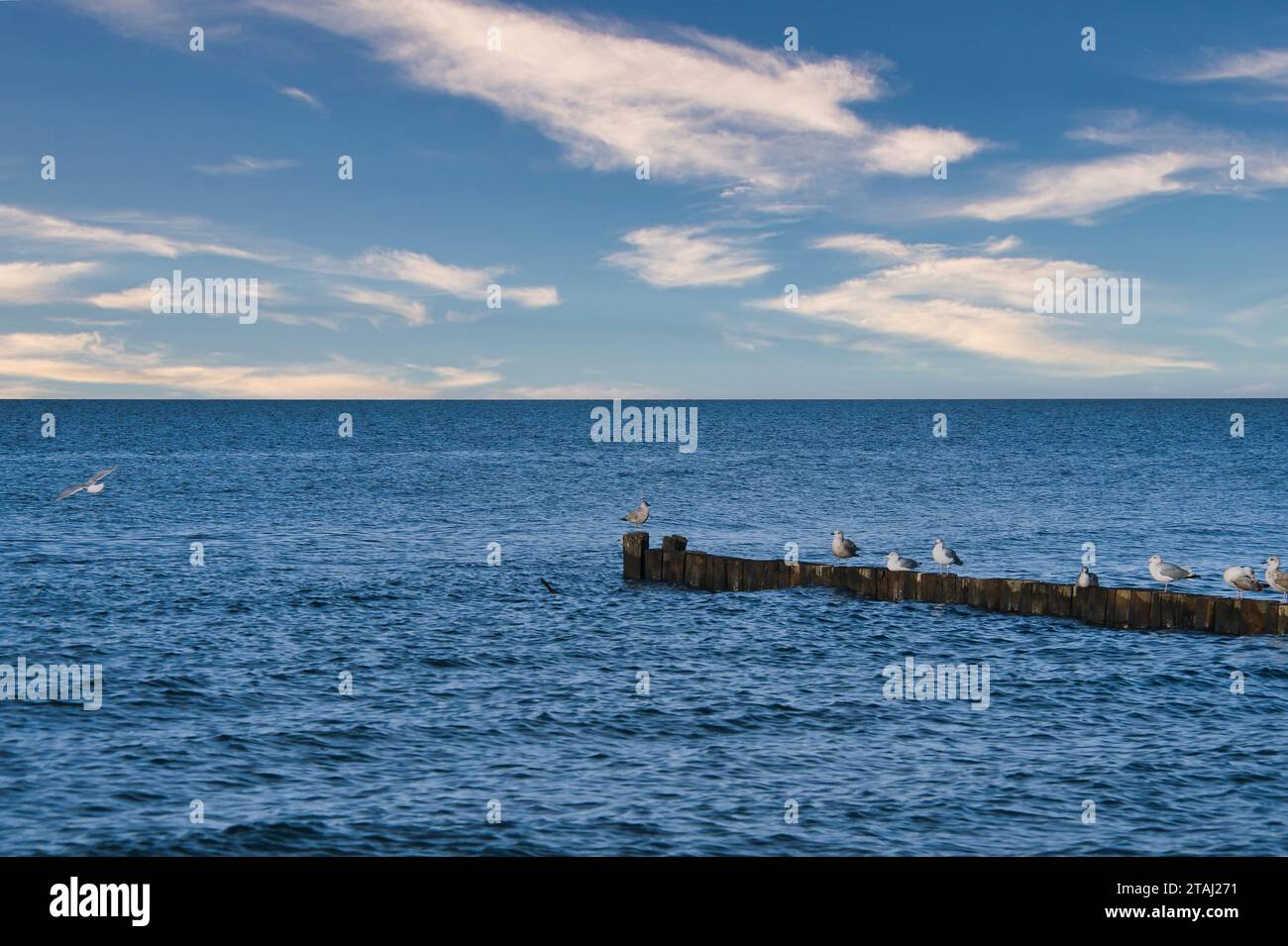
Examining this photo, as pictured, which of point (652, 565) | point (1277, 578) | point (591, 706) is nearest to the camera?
point (591, 706)

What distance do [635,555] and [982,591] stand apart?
38.6 feet

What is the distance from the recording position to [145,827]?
52.1 ft

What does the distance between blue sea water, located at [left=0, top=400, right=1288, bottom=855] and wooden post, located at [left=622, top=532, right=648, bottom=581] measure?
140 cm

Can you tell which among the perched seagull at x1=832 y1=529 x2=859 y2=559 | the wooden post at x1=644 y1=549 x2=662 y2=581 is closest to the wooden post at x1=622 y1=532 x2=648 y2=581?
the wooden post at x1=644 y1=549 x2=662 y2=581

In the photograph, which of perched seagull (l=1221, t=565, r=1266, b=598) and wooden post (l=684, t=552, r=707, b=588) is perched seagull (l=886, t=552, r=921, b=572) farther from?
perched seagull (l=1221, t=565, r=1266, b=598)

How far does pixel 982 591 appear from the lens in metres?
30.9

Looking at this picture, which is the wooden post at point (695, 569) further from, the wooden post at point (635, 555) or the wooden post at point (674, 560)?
the wooden post at point (635, 555)

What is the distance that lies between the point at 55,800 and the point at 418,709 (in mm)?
6808

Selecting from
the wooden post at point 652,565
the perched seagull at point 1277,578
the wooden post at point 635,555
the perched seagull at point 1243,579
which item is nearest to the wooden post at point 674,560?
the wooden post at point 652,565

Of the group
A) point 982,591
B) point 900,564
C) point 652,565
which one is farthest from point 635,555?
point 982,591

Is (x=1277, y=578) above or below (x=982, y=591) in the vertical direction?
above

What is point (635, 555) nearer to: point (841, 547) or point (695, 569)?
point (695, 569)
